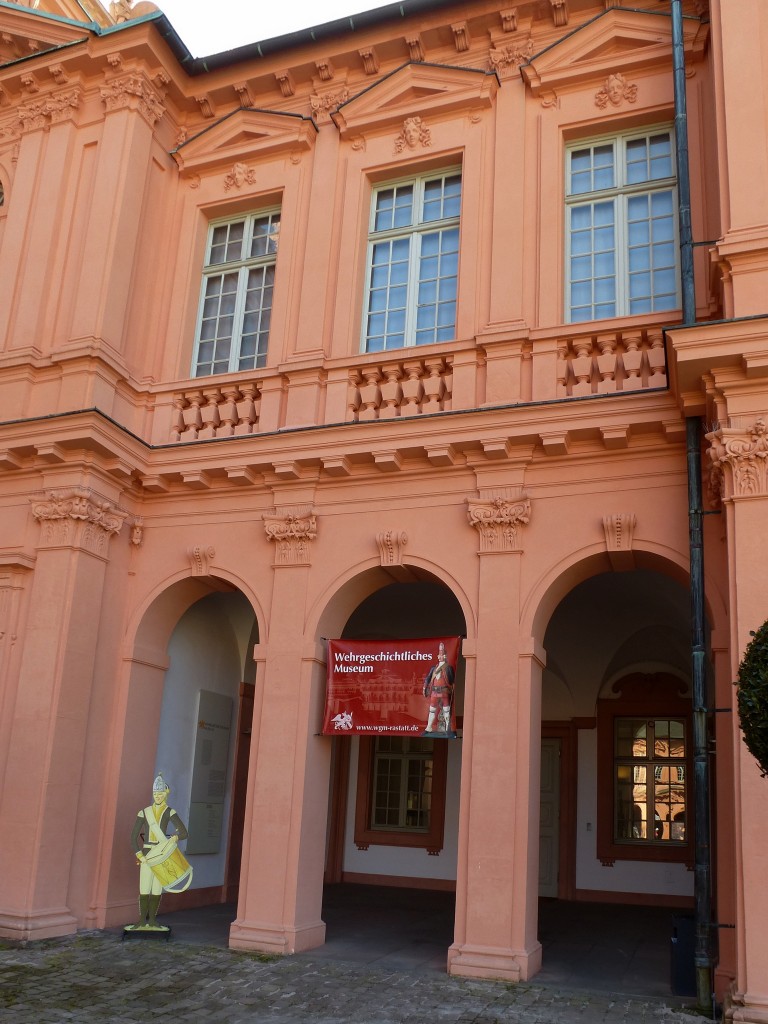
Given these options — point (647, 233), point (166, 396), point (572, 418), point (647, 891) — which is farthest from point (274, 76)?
point (647, 891)

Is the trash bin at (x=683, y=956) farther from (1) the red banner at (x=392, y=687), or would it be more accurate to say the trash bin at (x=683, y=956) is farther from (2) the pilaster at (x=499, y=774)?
(1) the red banner at (x=392, y=687)

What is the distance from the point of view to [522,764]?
885 centimetres

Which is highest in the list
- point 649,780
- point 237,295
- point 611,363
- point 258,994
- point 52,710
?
point 237,295

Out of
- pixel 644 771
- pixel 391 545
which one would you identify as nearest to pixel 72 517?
pixel 391 545

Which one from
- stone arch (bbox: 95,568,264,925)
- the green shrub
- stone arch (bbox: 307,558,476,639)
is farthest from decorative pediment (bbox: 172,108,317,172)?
the green shrub

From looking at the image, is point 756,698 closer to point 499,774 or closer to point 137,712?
point 499,774

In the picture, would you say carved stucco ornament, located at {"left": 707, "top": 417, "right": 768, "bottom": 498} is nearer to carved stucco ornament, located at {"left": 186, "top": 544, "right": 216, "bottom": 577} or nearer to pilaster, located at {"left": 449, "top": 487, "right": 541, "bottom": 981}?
pilaster, located at {"left": 449, "top": 487, "right": 541, "bottom": 981}

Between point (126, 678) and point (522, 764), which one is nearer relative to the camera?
point (522, 764)

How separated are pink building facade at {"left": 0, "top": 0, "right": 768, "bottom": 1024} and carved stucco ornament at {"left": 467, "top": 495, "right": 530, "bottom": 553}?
0.05 meters

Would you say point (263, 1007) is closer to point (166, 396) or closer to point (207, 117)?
point (166, 396)

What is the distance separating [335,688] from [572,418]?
353cm

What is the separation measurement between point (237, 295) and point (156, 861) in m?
6.50

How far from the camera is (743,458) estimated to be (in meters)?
7.82

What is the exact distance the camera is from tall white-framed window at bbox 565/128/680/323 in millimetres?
10031
